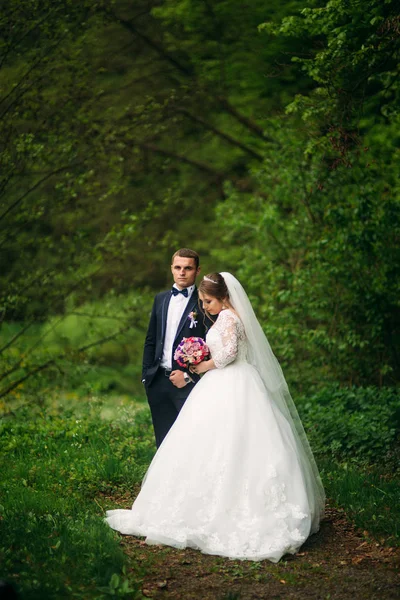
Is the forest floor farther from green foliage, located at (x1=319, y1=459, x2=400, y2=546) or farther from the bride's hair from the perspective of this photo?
the bride's hair

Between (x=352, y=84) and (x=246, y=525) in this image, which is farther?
(x=352, y=84)

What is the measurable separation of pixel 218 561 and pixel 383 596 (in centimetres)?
111

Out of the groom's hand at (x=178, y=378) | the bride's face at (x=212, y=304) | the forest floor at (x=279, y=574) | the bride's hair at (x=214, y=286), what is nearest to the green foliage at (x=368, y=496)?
the forest floor at (x=279, y=574)

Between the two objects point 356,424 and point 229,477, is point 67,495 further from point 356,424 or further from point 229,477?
point 356,424

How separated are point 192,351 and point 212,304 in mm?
425

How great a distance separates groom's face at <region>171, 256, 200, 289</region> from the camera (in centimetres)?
588

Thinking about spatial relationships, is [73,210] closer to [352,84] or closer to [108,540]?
[352,84]

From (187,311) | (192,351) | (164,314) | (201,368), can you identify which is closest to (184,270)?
(187,311)

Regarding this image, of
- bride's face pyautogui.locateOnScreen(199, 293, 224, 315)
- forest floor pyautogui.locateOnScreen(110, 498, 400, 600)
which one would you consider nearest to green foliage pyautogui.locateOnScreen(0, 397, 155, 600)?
forest floor pyautogui.locateOnScreen(110, 498, 400, 600)

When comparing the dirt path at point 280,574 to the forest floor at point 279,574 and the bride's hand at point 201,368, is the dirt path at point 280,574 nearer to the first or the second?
the forest floor at point 279,574

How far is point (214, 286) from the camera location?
5598 millimetres

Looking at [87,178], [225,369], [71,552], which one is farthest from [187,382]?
[87,178]

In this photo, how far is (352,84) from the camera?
7.55 meters

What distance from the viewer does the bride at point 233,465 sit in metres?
4.78
